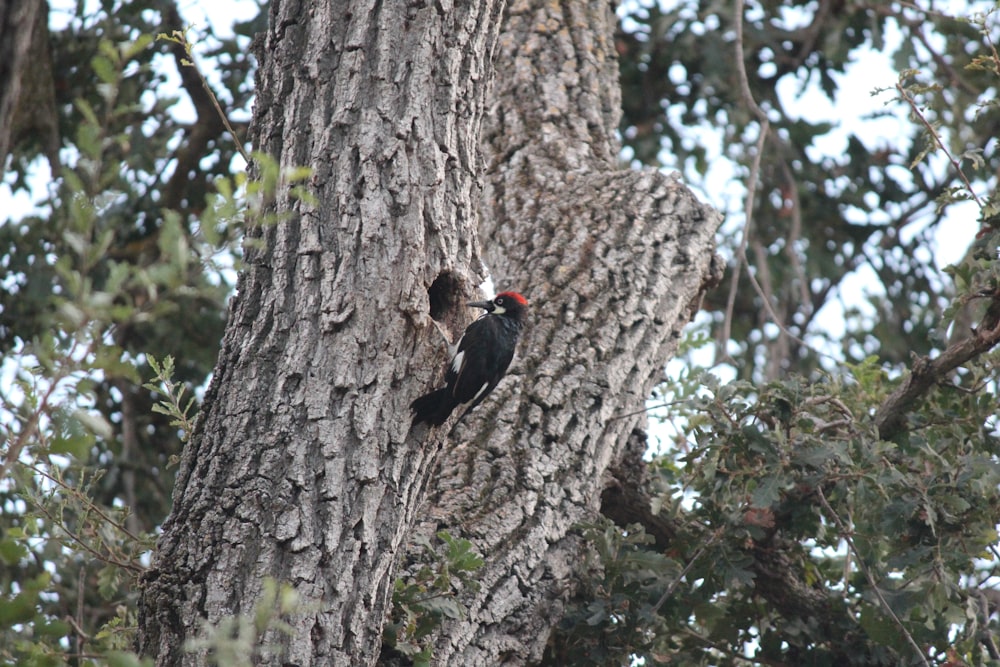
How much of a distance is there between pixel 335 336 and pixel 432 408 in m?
0.35

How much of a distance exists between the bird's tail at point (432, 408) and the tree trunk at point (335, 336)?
4 cm

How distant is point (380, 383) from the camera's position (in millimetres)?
2605

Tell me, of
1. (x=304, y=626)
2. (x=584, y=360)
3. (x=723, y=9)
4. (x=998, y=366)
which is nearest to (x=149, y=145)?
(x=584, y=360)

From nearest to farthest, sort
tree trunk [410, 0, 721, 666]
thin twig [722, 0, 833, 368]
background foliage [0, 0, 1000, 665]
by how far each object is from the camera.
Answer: background foliage [0, 0, 1000, 665]
tree trunk [410, 0, 721, 666]
thin twig [722, 0, 833, 368]

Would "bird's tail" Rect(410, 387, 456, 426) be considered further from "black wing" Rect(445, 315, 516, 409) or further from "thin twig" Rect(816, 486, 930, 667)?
"thin twig" Rect(816, 486, 930, 667)

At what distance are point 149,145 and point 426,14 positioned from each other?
320cm

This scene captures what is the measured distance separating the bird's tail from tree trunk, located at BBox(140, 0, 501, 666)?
0.13 feet

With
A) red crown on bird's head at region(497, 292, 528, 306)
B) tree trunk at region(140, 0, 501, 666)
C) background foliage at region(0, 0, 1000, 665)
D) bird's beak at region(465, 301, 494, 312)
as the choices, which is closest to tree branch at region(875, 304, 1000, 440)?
background foliage at region(0, 0, 1000, 665)

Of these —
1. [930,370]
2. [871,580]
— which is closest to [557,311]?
[930,370]

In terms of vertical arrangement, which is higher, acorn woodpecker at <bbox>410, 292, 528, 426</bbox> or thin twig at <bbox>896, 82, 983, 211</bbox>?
thin twig at <bbox>896, 82, 983, 211</bbox>

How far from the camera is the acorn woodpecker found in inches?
108

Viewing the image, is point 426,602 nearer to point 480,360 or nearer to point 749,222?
point 480,360

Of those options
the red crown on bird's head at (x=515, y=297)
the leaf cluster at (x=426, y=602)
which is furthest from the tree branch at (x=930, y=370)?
the leaf cluster at (x=426, y=602)

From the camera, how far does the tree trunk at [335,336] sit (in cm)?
238
